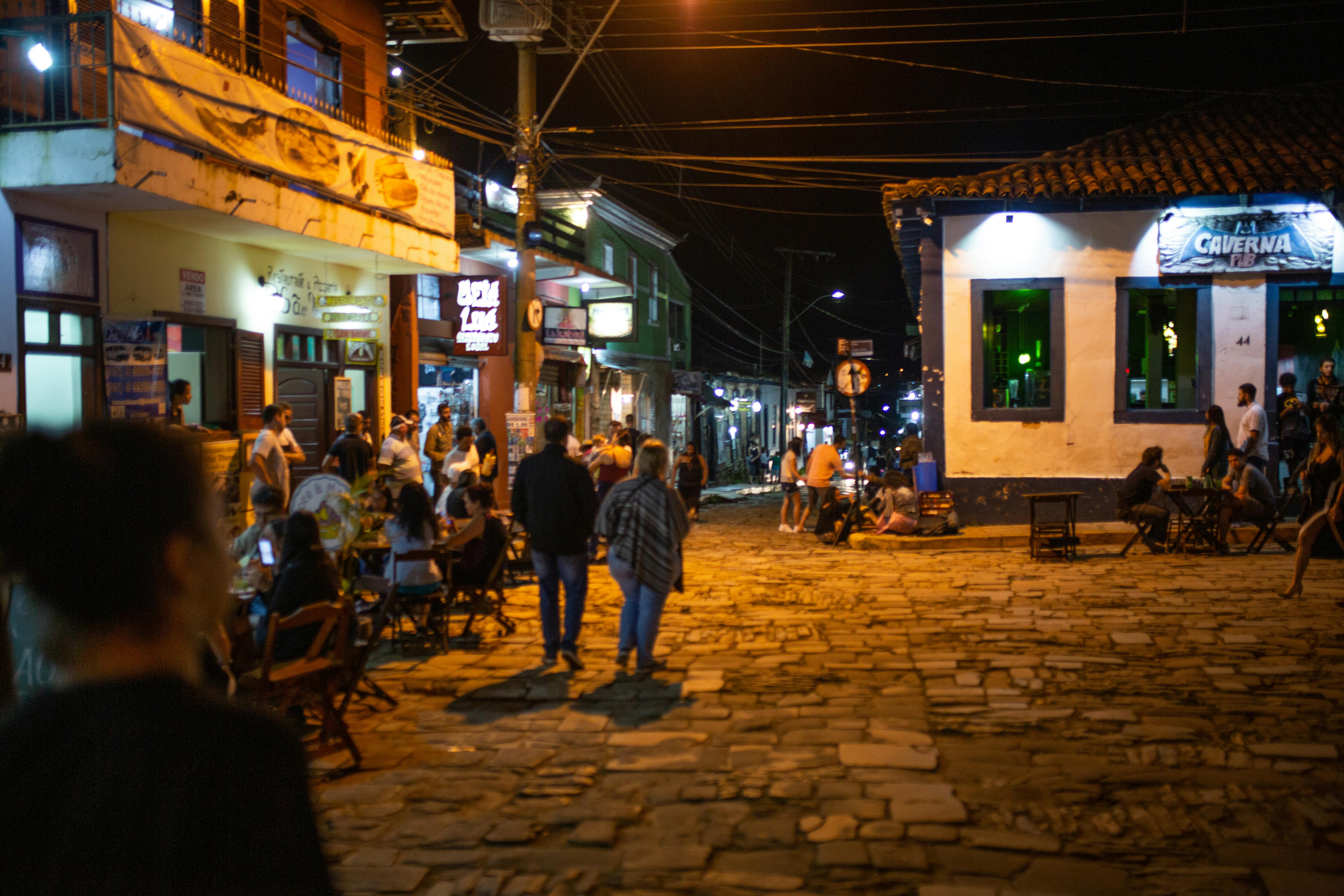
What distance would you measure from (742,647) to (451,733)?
307 centimetres

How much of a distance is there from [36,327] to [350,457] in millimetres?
3946

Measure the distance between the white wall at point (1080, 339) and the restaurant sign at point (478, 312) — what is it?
26.6 ft

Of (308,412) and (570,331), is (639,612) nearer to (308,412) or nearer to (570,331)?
(308,412)

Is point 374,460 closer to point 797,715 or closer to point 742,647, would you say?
point 742,647

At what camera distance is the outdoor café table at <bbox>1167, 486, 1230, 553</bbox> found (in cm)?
1354

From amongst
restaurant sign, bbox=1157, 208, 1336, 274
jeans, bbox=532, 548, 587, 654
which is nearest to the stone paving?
jeans, bbox=532, 548, 587, 654

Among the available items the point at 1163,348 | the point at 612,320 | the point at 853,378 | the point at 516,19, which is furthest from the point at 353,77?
the point at 1163,348

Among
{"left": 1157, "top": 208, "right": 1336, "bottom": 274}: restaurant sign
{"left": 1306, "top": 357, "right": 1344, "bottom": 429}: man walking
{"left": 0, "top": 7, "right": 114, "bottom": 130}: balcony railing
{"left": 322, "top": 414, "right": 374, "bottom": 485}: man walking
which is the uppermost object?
{"left": 0, "top": 7, "right": 114, "bottom": 130}: balcony railing

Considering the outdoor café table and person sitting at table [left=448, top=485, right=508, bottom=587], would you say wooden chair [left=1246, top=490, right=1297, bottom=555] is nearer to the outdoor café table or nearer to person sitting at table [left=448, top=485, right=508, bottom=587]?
the outdoor café table

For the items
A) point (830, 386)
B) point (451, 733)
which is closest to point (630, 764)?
point (451, 733)

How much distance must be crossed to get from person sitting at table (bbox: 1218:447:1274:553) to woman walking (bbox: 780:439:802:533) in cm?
715

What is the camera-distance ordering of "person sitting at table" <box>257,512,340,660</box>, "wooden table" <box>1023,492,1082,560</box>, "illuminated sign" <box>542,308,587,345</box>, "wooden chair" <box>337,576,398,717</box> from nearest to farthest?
"person sitting at table" <box>257,512,340,660</box> → "wooden chair" <box>337,576,398,717</box> → "wooden table" <box>1023,492,1082,560</box> → "illuminated sign" <box>542,308,587,345</box>

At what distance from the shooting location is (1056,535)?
13891 millimetres

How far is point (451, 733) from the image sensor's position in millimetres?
6512
